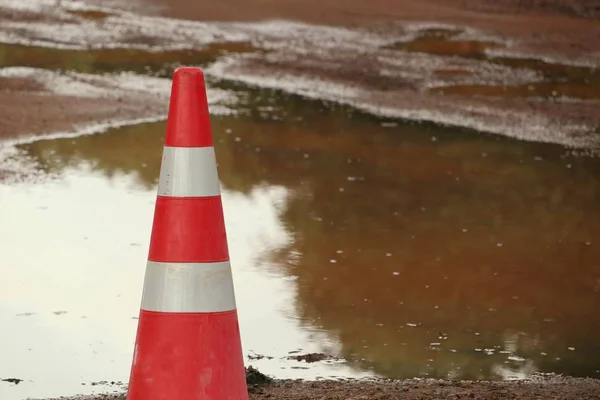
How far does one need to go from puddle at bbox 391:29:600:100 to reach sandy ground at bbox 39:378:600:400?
921cm

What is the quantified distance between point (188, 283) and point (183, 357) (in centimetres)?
22

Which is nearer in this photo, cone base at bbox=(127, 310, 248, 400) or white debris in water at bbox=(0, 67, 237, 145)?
cone base at bbox=(127, 310, 248, 400)

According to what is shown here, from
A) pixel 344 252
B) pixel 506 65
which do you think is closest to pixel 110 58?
pixel 506 65

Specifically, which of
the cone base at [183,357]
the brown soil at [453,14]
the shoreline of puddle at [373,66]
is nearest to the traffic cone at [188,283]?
the cone base at [183,357]

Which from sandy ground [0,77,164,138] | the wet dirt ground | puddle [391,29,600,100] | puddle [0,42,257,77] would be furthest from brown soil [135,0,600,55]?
sandy ground [0,77,164,138]

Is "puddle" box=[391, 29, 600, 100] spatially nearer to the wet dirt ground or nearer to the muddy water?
the wet dirt ground

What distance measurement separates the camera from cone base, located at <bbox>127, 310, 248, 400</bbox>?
4.04 m

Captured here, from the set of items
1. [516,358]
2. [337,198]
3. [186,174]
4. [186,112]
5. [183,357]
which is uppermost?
[186,112]

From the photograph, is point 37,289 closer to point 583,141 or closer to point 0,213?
point 0,213

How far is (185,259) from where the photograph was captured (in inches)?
160

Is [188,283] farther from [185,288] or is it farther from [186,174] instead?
[186,174]

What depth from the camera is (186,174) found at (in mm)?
4086

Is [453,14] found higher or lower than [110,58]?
higher

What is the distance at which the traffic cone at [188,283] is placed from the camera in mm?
4043
